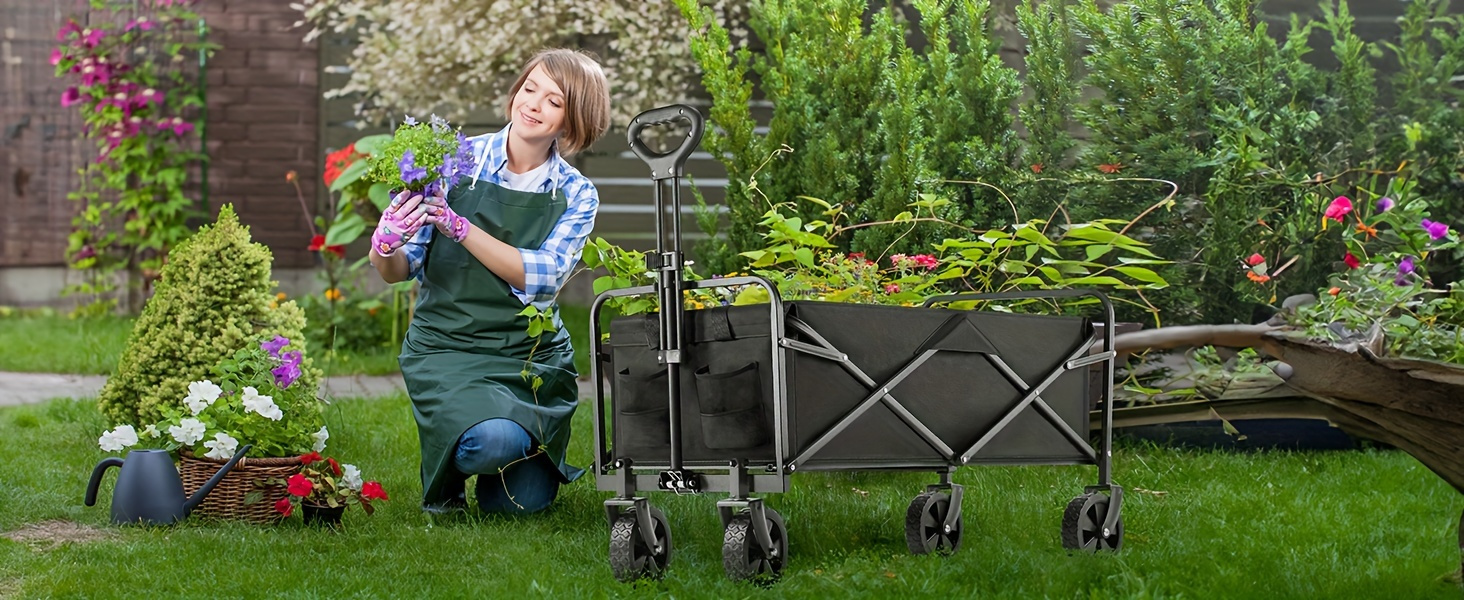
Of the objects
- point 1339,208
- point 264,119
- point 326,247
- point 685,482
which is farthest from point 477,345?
point 264,119

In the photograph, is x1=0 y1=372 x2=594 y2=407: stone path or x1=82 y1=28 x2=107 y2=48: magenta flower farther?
x1=82 y1=28 x2=107 y2=48: magenta flower

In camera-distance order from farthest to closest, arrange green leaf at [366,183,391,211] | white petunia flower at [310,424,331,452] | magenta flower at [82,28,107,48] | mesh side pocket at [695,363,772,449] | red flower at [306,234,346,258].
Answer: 1. magenta flower at [82,28,107,48]
2. red flower at [306,234,346,258]
3. green leaf at [366,183,391,211]
4. white petunia flower at [310,424,331,452]
5. mesh side pocket at [695,363,772,449]

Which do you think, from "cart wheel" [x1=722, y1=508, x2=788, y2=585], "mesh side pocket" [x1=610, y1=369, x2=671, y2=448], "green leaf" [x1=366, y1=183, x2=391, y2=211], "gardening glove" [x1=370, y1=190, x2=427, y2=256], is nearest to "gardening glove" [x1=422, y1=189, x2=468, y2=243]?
"gardening glove" [x1=370, y1=190, x2=427, y2=256]

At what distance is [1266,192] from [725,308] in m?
2.69

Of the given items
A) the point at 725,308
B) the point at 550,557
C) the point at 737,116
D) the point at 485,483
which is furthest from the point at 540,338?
the point at 737,116

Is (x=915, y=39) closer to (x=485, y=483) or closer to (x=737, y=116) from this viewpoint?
(x=737, y=116)

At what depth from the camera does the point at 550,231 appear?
10.4 ft

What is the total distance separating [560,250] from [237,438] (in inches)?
34.8

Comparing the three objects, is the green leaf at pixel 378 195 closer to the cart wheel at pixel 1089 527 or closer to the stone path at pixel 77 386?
the stone path at pixel 77 386

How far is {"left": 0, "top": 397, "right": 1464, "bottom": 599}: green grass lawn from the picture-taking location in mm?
2439

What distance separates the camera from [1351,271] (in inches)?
169

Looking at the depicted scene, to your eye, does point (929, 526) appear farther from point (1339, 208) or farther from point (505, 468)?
point (1339, 208)

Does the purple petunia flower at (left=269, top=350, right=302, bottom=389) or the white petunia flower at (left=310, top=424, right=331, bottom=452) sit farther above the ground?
the purple petunia flower at (left=269, top=350, right=302, bottom=389)

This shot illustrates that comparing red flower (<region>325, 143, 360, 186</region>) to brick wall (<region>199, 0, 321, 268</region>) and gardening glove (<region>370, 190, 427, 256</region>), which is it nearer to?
brick wall (<region>199, 0, 321, 268</region>)
